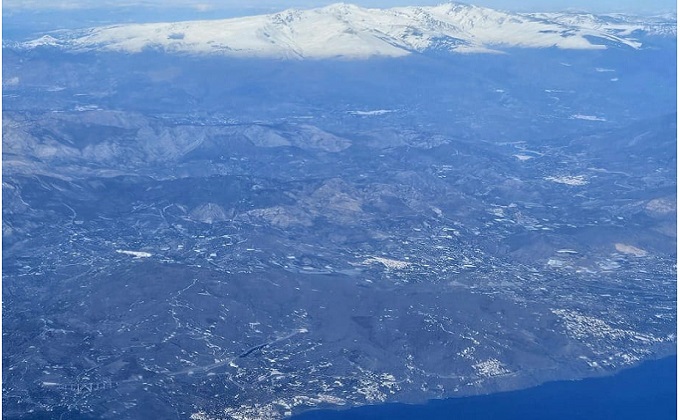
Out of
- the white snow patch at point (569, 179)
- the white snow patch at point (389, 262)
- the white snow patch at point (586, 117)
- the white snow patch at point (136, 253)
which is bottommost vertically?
the white snow patch at point (586, 117)

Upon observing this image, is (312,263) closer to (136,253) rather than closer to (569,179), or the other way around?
(136,253)

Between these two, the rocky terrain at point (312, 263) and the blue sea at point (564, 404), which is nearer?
the blue sea at point (564, 404)

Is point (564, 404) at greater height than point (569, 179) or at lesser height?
greater

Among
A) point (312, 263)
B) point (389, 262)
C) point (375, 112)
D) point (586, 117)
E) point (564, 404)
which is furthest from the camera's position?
point (586, 117)

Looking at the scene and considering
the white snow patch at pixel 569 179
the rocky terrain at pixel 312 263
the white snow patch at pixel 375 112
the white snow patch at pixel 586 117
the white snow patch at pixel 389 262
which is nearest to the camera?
the rocky terrain at pixel 312 263

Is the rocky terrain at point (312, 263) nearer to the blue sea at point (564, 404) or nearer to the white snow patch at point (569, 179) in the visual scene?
the white snow patch at point (569, 179)

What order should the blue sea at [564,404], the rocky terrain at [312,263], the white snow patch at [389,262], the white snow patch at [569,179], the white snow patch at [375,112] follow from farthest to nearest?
1. the white snow patch at [375,112]
2. the white snow patch at [569,179]
3. the white snow patch at [389,262]
4. the rocky terrain at [312,263]
5. the blue sea at [564,404]

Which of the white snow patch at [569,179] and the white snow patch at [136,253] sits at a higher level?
the white snow patch at [136,253]

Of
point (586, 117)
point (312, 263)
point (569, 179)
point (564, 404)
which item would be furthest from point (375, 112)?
point (564, 404)

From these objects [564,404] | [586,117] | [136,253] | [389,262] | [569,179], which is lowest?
[586,117]

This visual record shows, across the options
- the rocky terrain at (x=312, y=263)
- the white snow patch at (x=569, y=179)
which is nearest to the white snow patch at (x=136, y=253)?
the rocky terrain at (x=312, y=263)
